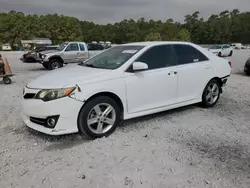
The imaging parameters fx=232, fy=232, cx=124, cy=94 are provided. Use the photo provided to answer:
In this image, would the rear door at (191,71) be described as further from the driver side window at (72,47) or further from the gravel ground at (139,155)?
the driver side window at (72,47)

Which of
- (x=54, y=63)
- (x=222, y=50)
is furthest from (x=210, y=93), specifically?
(x=222, y=50)

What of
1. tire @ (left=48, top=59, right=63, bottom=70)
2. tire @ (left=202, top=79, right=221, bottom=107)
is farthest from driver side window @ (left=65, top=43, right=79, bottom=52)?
tire @ (left=202, top=79, right=221, bottom=107)

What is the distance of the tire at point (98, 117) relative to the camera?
141 inches

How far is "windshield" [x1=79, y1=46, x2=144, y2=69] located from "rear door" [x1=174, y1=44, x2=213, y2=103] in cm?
96

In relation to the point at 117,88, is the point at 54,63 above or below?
below

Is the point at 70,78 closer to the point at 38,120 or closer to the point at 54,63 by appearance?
the point at 38,120

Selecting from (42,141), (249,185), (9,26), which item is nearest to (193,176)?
(249,185)

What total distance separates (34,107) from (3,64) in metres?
6.64

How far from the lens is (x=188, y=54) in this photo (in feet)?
16.0

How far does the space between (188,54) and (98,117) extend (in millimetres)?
2424

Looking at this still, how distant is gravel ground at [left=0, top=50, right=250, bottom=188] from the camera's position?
268 centimetres

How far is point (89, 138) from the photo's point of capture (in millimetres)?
3746

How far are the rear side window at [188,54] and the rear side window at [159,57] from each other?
0.54 ft

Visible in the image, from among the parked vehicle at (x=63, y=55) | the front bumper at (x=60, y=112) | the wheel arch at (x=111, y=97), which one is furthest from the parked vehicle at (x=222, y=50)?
the front bumper at (x=60, y=112)
